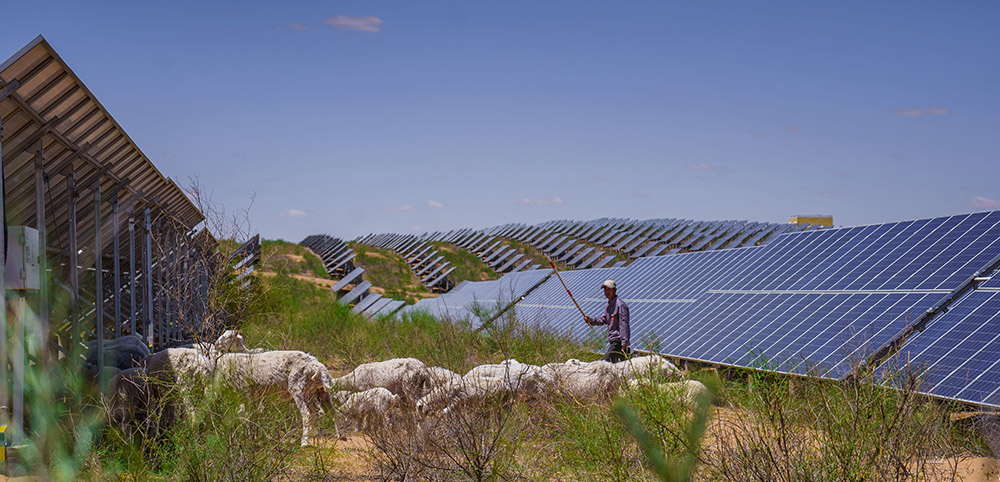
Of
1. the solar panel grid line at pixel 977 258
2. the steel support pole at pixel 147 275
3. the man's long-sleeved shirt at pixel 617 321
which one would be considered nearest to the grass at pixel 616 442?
the man's long-sleeved shirt at pixel 617 321

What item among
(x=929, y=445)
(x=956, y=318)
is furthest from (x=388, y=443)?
(x=956, y=318)

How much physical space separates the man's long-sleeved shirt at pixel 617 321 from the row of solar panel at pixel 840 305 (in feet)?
1.85

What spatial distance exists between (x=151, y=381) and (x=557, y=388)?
4243mm

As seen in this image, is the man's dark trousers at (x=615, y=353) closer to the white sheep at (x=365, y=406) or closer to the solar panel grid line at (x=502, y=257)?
the white sheep at (x=365, y=406)

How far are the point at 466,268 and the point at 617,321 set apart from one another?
33383 mm

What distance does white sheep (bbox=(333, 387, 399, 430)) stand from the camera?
9.87 meters

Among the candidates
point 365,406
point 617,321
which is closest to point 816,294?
point 617,321

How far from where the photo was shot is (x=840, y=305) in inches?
457

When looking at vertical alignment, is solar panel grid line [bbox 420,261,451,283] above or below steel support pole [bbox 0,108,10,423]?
above

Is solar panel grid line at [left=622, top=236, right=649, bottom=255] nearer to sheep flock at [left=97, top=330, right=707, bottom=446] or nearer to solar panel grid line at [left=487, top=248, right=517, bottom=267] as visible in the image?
solar panel grid line at [left=487, top=248, right=517, bottom=267]

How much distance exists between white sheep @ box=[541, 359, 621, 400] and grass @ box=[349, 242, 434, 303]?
29.4 m

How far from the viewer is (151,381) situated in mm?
8883

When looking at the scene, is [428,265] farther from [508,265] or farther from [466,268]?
[508,265]

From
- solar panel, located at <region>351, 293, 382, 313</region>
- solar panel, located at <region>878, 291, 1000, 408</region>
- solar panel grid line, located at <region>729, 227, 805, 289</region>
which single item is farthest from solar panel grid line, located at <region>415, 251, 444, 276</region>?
solar panel, located at <region>878, 291, 1000, 408</region>
